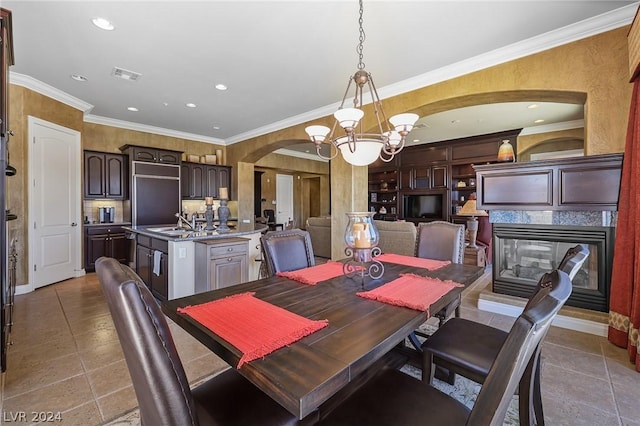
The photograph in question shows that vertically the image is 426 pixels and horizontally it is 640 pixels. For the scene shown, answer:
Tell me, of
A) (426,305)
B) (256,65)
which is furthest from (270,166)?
(426,305)

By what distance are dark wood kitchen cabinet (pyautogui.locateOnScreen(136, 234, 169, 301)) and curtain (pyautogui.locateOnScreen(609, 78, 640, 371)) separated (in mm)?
4327

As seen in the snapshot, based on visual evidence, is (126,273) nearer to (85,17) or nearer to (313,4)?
(313,4)

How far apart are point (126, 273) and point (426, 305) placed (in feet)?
3.98

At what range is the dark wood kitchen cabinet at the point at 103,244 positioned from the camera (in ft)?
16.7

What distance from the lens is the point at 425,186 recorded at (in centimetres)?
778

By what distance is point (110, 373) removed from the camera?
211cm

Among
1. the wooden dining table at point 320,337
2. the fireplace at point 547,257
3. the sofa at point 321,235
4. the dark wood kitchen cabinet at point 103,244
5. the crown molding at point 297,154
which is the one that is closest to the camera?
the wooden dining table at point 320,337

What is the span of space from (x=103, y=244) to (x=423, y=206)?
293 inches

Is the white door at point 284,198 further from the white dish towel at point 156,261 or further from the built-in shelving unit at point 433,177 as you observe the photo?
the white dish towel at point 156,261

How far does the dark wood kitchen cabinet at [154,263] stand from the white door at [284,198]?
6706 mm

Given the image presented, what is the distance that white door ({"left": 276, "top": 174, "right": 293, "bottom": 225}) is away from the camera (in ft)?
35.3

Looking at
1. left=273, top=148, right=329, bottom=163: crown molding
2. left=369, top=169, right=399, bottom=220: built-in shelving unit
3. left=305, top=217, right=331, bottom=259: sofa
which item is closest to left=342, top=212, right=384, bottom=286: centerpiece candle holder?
left=305, top=217, right=331, bottom=259: sofa

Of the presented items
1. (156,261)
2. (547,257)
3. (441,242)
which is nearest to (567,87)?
(547,257)

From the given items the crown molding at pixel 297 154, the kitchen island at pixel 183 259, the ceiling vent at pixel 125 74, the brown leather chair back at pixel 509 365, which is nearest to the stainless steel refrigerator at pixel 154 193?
the ceiling vent at pixel 125 74
